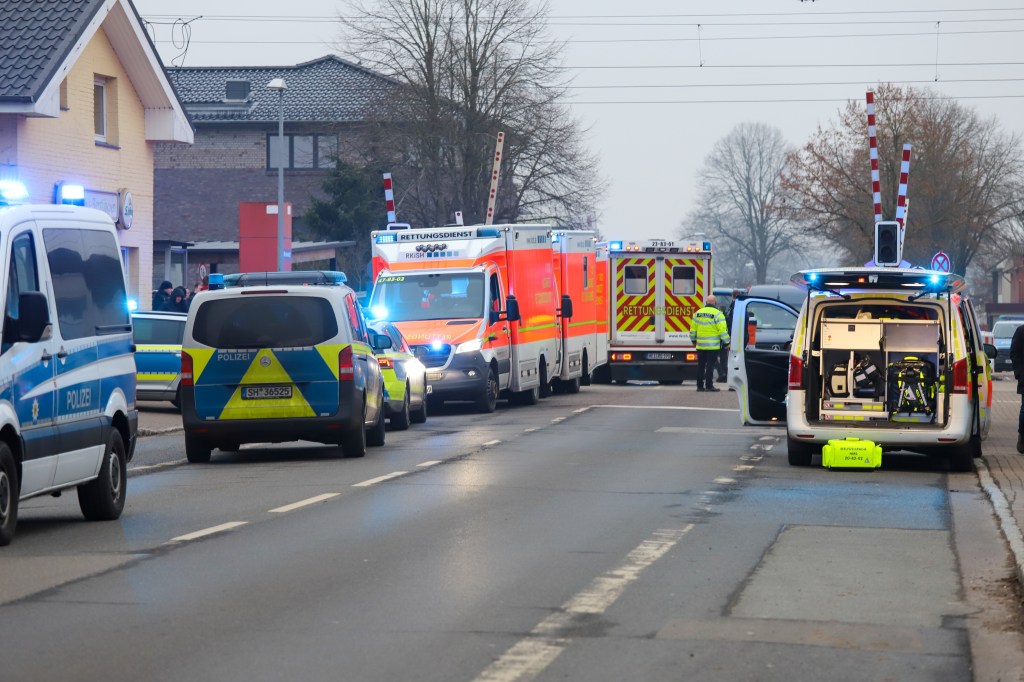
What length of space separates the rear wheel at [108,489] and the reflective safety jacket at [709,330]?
21621mm

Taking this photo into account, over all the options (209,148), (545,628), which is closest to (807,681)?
(545,628)

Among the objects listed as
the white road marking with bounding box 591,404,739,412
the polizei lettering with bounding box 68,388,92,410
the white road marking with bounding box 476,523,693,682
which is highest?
the polizei lettering with bounding box 68,388,92,410

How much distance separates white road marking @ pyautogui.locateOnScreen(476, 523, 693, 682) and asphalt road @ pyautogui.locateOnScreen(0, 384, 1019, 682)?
23mm

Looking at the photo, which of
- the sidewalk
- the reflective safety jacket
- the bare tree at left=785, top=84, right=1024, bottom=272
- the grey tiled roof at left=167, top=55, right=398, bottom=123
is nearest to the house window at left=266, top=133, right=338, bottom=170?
the grey tiled roof at left=167, top=55, right=398, bottom=123

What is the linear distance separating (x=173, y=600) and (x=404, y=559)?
1.90m

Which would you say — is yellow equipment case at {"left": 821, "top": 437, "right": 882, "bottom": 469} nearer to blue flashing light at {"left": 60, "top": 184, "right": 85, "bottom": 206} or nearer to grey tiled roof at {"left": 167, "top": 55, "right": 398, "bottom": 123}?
blue flashing light at {"left": 60, "top": 184, "right": 85, "bottom": 206}

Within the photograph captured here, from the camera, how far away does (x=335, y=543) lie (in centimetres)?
1109

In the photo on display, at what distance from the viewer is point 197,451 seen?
18.2 meters

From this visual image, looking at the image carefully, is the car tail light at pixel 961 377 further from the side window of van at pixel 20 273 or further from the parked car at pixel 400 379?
the side window of van at pixel 20 273

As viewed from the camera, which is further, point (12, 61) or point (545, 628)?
point (12, 61)

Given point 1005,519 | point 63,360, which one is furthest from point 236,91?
point 1005,519

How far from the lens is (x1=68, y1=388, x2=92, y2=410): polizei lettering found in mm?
11758

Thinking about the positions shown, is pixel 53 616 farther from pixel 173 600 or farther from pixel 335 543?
pixel 335 543

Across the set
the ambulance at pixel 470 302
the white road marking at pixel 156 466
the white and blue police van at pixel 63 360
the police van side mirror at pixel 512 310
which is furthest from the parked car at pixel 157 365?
the white and blue police van at pixel 63 360
